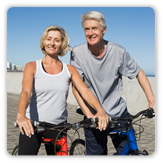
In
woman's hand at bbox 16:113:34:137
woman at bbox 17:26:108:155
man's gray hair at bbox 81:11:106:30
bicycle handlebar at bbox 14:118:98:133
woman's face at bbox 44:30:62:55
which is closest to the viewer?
woman's hand at bbox 16:113:34:137

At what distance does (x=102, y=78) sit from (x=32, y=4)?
120cm

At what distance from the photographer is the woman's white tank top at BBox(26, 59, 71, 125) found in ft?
8.58

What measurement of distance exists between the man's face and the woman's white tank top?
63cm

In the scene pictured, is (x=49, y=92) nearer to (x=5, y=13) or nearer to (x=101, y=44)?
(x=101, y=44)

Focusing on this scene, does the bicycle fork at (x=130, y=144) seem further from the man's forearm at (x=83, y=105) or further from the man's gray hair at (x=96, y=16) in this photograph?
the man's gray hair at (x=96, y=16)

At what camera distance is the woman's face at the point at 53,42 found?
273 centimetres

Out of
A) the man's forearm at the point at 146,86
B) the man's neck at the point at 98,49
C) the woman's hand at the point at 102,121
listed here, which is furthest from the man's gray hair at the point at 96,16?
the woman's hand at the point at 102,121

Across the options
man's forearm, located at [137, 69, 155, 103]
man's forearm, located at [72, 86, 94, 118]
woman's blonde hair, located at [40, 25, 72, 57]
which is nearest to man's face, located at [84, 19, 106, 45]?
woman's blonde hair, located at [40, 25, 72, 57]

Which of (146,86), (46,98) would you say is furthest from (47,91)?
(146,86)

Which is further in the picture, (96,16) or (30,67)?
(96,16)

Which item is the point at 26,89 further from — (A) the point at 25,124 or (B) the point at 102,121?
(B) the point at 102,121

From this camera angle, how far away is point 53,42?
274 centimetres

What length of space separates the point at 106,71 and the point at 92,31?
49 cm

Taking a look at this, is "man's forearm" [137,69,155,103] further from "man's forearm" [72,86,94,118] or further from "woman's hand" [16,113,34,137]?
"woman's hand" [16,113,34,137]
